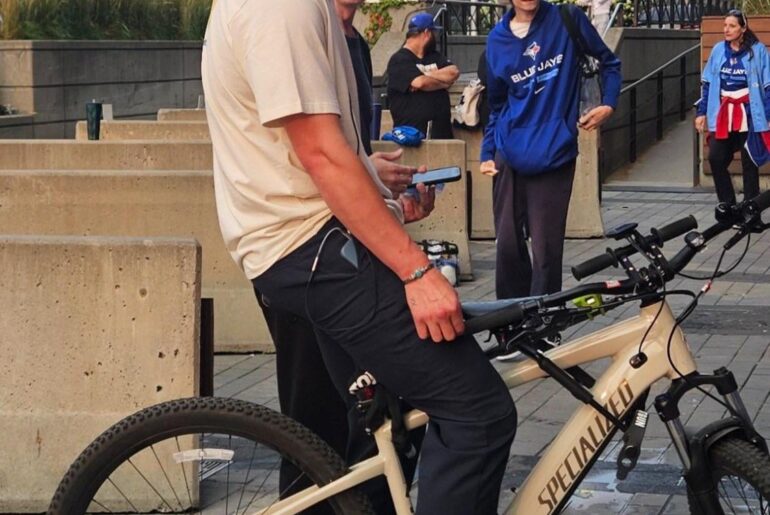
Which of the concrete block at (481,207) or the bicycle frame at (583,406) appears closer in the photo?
the bicycle frame at (583,406)

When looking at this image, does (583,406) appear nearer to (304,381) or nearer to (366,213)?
(366,213)

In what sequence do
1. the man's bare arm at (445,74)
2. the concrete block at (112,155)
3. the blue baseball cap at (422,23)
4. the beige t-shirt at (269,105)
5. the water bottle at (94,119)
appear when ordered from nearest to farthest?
the beige t-shirt at (269,105) → the concrete block at (112,155) → the man's bare arm at (445,74) → the blue baseball cap at (422,23) → the water bottle at (94,119)

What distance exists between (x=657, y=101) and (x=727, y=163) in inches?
283

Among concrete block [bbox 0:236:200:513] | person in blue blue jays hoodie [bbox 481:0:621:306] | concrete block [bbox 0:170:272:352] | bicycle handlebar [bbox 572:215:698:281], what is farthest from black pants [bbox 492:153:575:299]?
bicycle handlebar [bbox 572:215:698:281]

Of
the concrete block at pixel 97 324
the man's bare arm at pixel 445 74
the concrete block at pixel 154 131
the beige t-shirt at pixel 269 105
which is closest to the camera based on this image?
the beige t-shirt at pixel 269 105

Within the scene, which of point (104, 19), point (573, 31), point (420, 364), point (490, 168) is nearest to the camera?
point (420, 364)

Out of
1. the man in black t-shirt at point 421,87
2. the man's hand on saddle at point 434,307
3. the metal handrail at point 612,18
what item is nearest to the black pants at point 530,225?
the man's hand on saddle at point 434,307

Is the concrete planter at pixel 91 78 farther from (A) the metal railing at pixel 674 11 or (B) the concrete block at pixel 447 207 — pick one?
(B) the concrete block at pixel 447 207

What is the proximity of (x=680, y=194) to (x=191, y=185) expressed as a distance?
9282mm

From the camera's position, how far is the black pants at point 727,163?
13.5 m

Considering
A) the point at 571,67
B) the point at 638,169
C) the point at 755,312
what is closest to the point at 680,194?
the point at 638,169

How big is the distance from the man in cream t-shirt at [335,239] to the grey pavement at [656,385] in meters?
0.45

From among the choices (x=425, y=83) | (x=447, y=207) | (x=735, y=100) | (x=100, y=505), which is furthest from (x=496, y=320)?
(x=735, y=100)

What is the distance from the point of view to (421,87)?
13398mm
